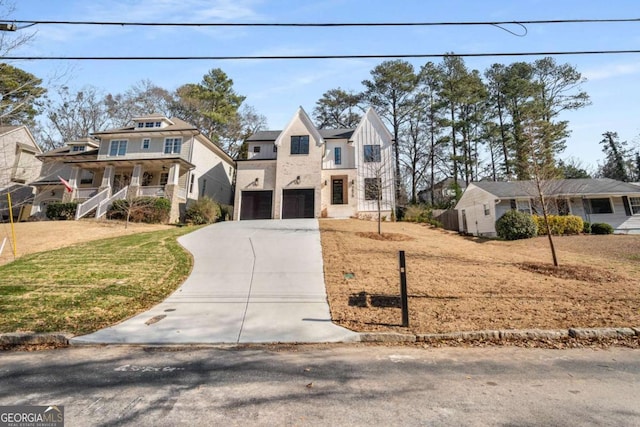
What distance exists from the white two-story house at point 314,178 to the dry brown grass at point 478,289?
1052 cm

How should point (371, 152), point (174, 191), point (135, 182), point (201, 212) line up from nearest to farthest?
point (201, 212) < point (174, 191) < point (135, 182) < point (371, 152)

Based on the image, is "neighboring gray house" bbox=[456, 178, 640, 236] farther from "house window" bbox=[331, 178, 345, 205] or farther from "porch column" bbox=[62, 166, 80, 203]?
"porch column" bbox=[62, 166, 80, 203]

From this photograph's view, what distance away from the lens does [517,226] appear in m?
16.8

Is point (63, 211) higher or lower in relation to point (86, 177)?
lower

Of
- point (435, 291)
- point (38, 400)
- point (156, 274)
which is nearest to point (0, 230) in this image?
point (156, 274)

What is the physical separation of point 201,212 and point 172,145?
7.95m

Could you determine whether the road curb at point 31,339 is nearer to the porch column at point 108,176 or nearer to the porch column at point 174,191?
the porch column at point 174,191

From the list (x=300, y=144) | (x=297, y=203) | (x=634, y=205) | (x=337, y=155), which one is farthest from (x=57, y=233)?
(x=634, y=205)

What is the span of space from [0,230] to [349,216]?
75.3ft

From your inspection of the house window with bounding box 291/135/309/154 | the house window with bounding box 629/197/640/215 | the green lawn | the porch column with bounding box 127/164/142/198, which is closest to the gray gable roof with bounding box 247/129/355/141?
the house window with bounding box 291/135/309/154

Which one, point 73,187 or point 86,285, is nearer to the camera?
point 86,285

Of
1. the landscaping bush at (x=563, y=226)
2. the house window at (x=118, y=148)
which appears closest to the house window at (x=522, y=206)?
the landscaping bush at (x=563, y=226)

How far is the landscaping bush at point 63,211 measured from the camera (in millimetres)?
20641

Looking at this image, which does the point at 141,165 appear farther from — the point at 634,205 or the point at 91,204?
the point at 634,205
